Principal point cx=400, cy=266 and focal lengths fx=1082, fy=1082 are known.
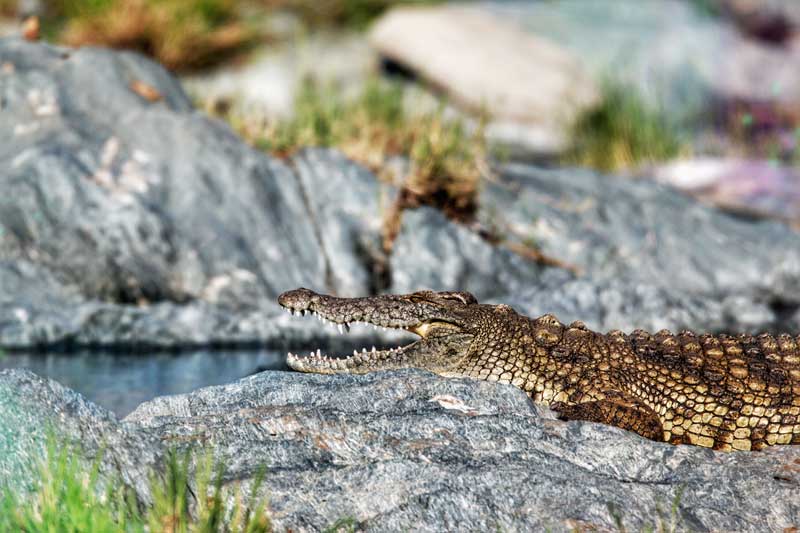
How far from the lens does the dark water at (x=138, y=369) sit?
23.8 ft

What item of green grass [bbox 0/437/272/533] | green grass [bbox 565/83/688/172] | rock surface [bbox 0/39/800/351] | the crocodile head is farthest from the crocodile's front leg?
green grass [bbox 565/83/688/172]

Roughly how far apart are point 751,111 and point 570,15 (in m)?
3.93

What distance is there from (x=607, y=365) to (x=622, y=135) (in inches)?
339

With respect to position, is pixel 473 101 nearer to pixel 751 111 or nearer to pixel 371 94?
pixel 371 94

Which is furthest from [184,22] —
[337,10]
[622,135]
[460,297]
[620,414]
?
[620,414]

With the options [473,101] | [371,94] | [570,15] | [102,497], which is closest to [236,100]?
[371,94]

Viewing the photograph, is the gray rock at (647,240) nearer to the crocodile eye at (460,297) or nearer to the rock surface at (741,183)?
the rock surface at (741,183)

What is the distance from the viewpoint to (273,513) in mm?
3910

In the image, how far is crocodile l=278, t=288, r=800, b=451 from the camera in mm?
5387

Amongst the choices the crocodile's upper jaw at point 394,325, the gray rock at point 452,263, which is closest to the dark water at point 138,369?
the gray rock at point 452,263

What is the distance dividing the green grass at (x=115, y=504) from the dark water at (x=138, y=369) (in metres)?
3.05

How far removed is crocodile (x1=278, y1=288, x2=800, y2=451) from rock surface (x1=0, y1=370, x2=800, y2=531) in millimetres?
540

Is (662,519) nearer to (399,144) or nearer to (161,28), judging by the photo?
(399,144)

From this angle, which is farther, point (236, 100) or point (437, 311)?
point (236, 100)
